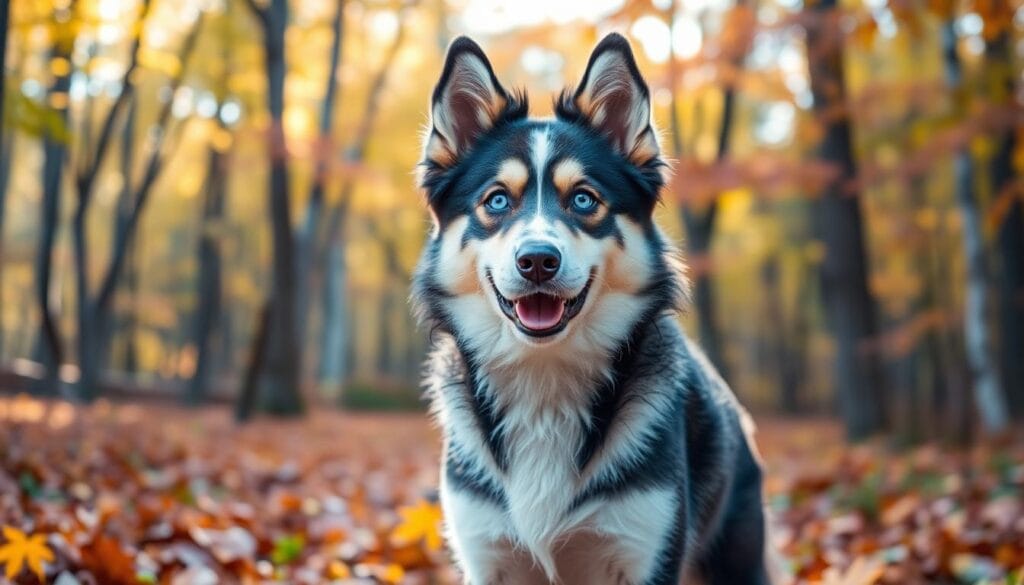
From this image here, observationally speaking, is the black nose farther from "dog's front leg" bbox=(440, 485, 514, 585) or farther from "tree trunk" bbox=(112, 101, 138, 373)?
"tree trunk" bbox=(112, 101, 138, 373)

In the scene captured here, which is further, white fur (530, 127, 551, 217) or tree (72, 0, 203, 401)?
tree (72, 0, 203, 401)

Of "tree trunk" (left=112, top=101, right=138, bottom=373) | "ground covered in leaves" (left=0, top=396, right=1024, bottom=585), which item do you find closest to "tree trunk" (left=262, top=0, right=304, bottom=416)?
"tree trunk" (left=112, top=101, right=138, bottom=373)

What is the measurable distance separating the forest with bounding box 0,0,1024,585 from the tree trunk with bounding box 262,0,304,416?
1.9 inches

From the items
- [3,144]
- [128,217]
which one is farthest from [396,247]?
[128,217]

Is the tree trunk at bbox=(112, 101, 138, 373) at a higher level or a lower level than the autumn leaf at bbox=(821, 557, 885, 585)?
higher

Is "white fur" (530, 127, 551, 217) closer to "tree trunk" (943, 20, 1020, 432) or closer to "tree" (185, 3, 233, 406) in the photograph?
"tree trunk" (943, 20, 1020, 432)

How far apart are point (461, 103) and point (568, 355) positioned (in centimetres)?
111

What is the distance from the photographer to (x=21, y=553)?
3316 mm

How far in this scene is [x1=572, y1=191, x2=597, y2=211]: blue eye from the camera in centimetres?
333

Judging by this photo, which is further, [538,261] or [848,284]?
[848,284]

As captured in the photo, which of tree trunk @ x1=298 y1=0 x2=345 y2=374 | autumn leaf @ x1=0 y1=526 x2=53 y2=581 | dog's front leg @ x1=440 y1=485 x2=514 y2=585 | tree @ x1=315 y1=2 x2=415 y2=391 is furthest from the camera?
tree @ x1=315 y1=2 x2=415 y2=391

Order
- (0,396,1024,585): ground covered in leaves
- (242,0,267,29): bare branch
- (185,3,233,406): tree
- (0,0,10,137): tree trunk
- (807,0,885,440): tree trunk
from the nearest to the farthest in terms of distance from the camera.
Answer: (0,396,1024,585): ground covered in leaves, (0,0,10,137): tree trunk, (807,0,885,440): tree trunk, (242,0,267,29): bare branch, (185,3,233,406): tree

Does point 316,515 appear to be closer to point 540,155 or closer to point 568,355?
point 568,355

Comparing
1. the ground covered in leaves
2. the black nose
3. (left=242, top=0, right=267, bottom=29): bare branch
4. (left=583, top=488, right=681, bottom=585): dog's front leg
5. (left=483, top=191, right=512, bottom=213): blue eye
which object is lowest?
the ground covered in leaves
